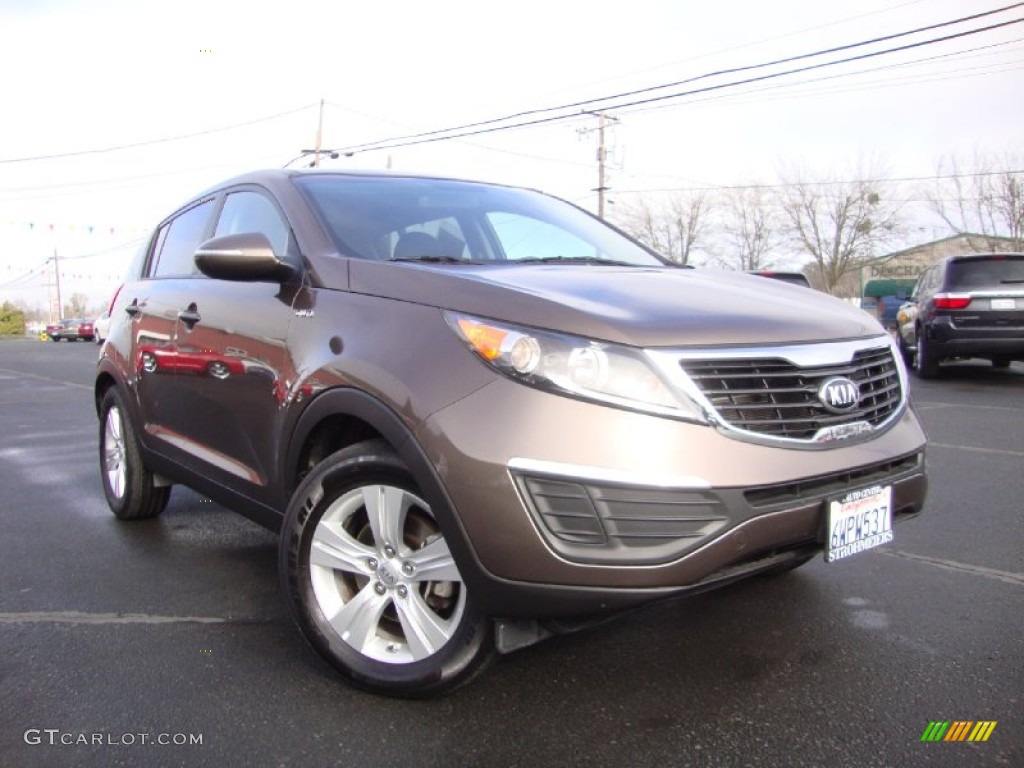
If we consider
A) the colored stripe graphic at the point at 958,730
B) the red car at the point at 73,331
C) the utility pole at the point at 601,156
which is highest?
the utility pole at the point at 601,156

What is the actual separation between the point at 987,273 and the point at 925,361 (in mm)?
1458

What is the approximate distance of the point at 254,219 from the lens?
11.2ft

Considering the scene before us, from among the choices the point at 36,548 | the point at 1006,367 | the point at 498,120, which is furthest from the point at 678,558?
the point at 498,120

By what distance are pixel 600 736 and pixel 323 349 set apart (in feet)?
4.56

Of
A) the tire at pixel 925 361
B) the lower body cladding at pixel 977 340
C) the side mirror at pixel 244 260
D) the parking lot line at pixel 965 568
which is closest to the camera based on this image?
the side mirror at pixel 244 260

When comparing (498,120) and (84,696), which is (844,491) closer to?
(84,696)

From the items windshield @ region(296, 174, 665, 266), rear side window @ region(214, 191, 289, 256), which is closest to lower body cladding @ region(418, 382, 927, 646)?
windshield @ region(296, 174, 665, 266)

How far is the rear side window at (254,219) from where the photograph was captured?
3129 millimetres

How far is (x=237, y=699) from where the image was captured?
2.44 m

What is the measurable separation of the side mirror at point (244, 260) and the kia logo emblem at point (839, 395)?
175 cm

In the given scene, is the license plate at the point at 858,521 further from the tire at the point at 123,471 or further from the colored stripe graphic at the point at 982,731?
the tire at the point at 123,471

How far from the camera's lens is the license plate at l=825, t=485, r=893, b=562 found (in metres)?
2.27

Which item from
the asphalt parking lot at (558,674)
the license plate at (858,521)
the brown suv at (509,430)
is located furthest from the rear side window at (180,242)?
the license plate at (858,521)

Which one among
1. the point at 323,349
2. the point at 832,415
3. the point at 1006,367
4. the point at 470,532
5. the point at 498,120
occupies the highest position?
the point at 498,120
